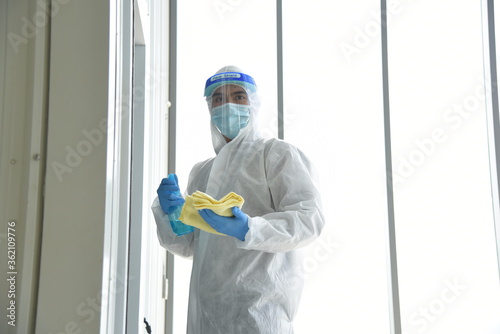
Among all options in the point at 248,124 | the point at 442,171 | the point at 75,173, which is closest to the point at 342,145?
the point at 442,171

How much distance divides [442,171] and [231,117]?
1.90 meters

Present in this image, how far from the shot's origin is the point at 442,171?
9.97 feet

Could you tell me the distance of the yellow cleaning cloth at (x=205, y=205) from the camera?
1.19 meters

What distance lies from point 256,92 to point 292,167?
1.04 feet

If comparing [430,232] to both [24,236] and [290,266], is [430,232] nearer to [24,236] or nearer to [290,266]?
[290,266]

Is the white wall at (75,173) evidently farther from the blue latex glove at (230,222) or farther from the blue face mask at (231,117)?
the blue face mask at (231,117)

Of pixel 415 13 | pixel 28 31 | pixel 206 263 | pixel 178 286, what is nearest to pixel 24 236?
pixel 28 31

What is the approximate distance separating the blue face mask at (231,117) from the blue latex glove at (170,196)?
0.73 feet

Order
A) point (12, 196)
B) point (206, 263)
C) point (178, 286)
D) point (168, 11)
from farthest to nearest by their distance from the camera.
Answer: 1. point (168, 11)
2. point (178, 286)
3. point (206, 263)
4. point (12, 196)

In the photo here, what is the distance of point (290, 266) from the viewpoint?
1405mm

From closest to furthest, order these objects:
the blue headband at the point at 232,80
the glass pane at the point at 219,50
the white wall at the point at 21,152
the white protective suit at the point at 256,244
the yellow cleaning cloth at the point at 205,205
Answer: the white wall at the point at 21,152 → the yellow cleaning cloth at the point at 205,205 → the white protective suit at the point at 256,244 → the blue headband at the point at 232,80 → the glass pane at the point at 219,50

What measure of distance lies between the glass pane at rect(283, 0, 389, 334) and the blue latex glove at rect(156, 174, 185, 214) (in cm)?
155

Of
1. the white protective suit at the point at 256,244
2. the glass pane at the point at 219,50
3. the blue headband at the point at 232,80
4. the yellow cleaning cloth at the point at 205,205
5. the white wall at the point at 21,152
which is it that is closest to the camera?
the white wall at the point at 21,152

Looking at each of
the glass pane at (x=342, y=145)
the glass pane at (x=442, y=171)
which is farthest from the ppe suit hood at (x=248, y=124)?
the glass pane at (x=442, y=171)
